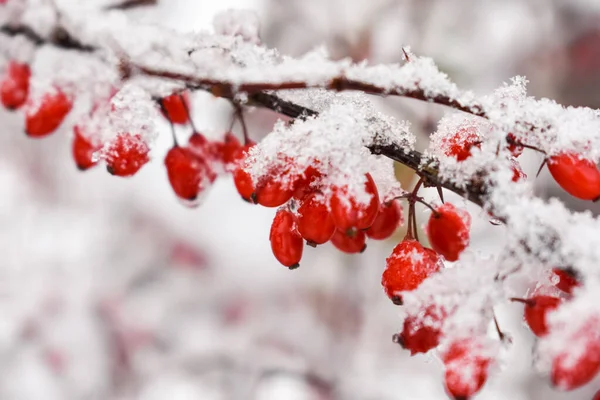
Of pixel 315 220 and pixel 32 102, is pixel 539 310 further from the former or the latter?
pixel 32 102

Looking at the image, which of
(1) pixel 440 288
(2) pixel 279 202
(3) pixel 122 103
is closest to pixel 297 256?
(2) pixel 279 202

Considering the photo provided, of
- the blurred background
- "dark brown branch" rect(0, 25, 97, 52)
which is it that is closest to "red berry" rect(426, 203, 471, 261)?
"dark brown branch" rect(0, 25, 97, 52)

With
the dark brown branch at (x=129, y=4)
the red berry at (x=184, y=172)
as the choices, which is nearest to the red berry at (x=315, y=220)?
the red berry at (x=184, y=172)

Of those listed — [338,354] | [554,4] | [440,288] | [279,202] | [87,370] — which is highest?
[554,4]

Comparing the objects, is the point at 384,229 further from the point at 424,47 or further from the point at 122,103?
the point at 424,47

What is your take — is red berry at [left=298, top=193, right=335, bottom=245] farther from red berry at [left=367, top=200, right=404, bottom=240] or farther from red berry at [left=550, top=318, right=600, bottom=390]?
red berry at [left=550, top=318, right=600, bottom=390]
